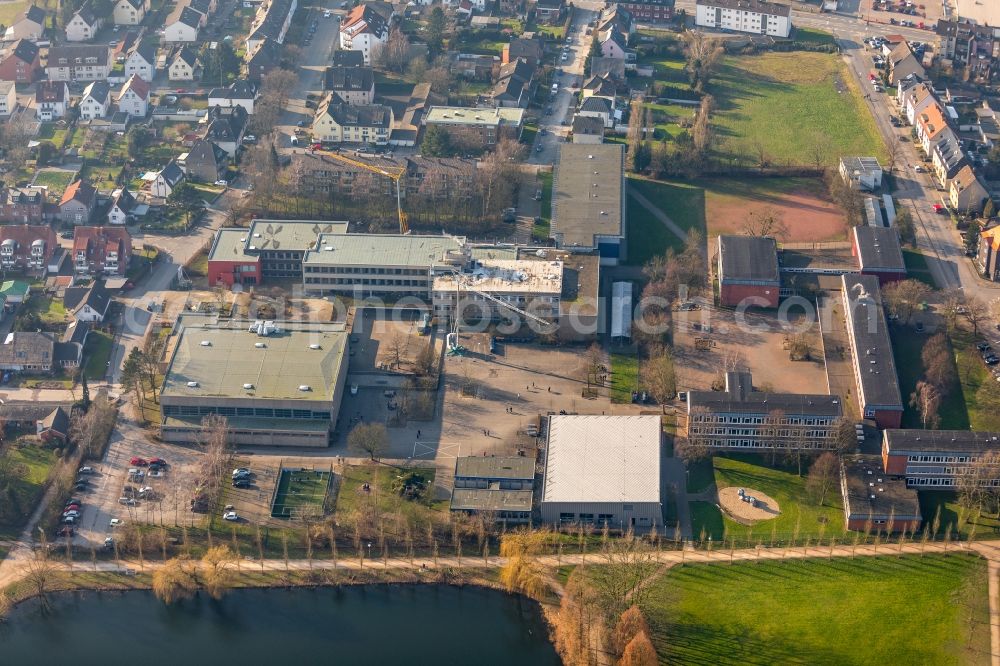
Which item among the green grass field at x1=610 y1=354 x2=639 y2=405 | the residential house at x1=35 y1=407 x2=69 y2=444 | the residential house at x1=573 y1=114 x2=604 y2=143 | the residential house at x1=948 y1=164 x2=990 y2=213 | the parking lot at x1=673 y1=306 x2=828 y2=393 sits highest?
the residential house at x1=948 y1=164 x2=990 y2=213

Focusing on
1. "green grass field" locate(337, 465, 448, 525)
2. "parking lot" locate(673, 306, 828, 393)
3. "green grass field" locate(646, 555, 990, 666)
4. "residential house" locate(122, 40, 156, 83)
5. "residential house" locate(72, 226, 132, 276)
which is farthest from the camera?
"residential house" locate(122, 40, 156, 83)

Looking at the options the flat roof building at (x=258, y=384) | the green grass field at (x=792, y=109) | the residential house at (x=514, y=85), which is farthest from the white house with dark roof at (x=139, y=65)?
the green grass field at (x=792, y=109)

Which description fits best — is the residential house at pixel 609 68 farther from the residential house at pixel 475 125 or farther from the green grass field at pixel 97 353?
the green grass field at pixel 97 353

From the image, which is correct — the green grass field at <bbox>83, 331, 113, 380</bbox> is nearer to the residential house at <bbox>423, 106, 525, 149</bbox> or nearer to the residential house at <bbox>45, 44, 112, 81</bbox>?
the residential house at <bbox>423, 106, 525, 149</bbox>

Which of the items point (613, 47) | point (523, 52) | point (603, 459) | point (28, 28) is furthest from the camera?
point (28, 28)

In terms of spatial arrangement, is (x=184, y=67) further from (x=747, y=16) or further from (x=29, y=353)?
(x=747, y=16)

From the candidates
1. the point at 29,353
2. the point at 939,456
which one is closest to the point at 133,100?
the point at 29,353

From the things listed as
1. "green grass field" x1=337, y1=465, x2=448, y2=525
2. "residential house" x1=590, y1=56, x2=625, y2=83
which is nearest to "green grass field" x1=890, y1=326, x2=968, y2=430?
"green grass field" x1=337, y1=465, x2=448, y2=525
